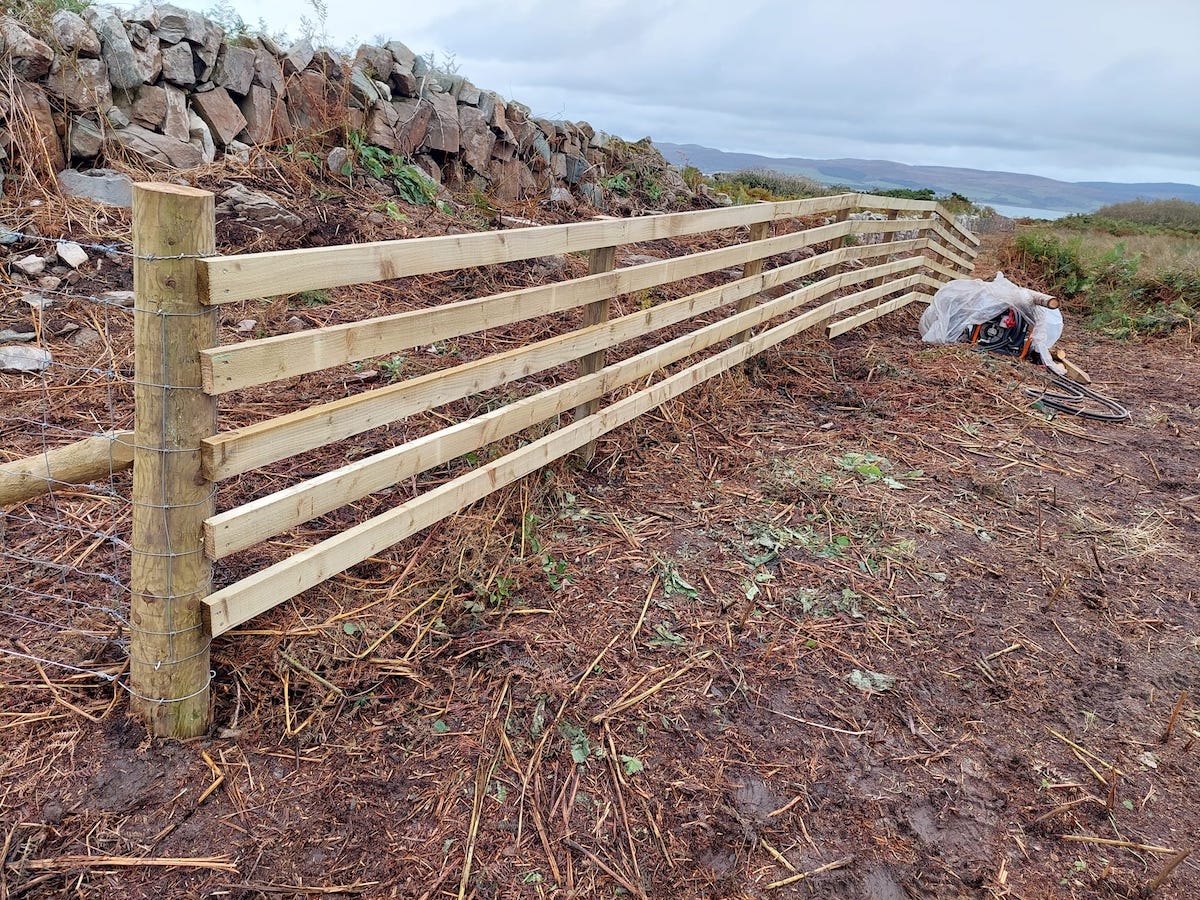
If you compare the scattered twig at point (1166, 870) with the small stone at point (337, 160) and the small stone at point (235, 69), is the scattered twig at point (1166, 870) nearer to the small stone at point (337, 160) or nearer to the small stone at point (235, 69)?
the small stone at point (337, 160)

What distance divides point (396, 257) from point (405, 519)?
942 millimetres

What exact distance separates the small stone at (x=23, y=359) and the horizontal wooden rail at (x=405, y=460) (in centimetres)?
240

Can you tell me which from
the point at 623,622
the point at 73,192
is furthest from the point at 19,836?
the point at 73,192

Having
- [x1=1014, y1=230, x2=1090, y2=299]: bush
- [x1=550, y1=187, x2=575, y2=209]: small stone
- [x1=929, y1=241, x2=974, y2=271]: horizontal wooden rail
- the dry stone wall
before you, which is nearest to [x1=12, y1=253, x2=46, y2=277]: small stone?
the dry stone wall

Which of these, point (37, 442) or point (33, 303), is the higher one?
point (33, 303)

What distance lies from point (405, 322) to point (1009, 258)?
12827mm

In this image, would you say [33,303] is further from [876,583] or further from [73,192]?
[876,583]

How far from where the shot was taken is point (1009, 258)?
12.6 m

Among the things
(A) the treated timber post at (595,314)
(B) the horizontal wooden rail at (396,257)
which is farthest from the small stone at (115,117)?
(A) the treated timber post at (595,314)

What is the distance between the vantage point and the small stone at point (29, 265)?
15.4 feet

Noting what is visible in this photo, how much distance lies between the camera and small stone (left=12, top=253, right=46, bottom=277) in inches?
185

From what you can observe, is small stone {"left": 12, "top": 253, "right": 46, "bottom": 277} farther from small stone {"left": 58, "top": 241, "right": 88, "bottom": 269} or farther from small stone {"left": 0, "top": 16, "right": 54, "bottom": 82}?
small stone {"left": 0, "top": 16, "right": 54, "bottom": 82}

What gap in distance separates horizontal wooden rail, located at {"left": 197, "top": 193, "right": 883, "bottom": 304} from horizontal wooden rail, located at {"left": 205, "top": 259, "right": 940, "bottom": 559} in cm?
54

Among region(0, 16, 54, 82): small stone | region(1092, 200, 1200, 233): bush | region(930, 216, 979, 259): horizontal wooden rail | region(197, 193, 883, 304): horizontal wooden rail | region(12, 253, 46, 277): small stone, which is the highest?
region(1092, 200, 1200, 233): bush
